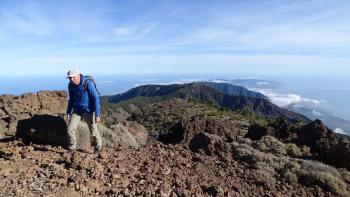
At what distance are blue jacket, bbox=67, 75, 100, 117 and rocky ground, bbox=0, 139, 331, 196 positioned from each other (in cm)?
128

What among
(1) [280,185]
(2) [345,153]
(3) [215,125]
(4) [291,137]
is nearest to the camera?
(1) [280,185]

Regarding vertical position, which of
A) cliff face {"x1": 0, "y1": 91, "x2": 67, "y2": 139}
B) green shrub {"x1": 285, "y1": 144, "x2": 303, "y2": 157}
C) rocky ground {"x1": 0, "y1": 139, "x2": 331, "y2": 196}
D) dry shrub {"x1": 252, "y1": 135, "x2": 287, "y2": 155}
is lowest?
green shrub {"x1": 285, "y1": 144, "x2": 303, "y2": 157}

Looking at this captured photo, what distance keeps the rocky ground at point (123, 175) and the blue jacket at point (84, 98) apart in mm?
1276

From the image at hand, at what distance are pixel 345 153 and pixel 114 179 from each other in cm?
1033

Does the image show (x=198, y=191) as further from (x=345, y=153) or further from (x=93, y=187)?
(x=345, y=153)

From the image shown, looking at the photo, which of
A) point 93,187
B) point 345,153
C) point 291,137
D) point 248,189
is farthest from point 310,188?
point 291,137

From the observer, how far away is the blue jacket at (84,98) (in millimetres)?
10945

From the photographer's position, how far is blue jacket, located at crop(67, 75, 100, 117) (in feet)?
35.9

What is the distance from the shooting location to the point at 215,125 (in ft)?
66.4

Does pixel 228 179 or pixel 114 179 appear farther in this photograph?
pixel 228 179

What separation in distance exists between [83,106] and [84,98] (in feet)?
0.76

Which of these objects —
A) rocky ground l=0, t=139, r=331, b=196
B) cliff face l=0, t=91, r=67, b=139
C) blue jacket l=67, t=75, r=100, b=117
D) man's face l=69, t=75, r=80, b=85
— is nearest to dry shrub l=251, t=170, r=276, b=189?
rocky ground l=0, t=139, r=331, b=196

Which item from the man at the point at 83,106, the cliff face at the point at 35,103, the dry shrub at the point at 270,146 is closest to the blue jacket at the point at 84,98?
the man at the point at 83,106

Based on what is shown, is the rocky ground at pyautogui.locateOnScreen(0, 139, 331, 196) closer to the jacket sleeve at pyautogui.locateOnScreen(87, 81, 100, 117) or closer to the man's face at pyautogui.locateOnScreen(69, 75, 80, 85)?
the jacket sleeve at pyautogui.locateOnScreen(87, 81, 100, 117)
